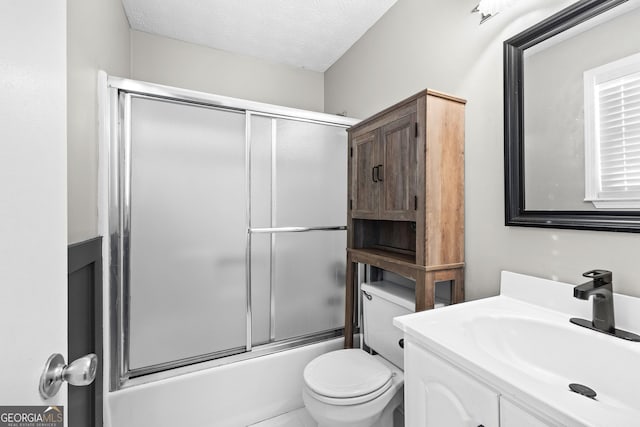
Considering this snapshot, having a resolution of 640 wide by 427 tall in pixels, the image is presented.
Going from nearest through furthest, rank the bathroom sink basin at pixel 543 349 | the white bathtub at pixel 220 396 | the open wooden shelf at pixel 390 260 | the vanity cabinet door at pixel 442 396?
→ the bathroom sink basin at pixel 543 349
the vanity cabinet door at pixel 442 396
the open wooden shelf at pixel 390 260
the white bathtub at pixel 220 396

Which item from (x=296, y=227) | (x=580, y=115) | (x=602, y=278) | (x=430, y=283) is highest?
(x=580, y=115)

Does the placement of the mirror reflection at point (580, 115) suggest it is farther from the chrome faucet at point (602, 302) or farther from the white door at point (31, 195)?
the white door at point (31, 195)

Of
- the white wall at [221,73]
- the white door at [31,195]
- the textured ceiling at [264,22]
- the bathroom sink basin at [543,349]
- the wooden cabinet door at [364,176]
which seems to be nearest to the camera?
the white door at [31,195]

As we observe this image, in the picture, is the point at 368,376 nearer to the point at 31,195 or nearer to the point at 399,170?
the point at 399,170

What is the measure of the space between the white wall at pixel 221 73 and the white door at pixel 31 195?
185 centimetres

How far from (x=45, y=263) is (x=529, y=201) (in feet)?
4.77

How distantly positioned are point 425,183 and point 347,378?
1.00 m

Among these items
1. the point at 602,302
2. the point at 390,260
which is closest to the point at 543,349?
the point at 602,302

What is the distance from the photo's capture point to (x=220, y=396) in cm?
166

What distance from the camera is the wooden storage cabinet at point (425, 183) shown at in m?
1.28

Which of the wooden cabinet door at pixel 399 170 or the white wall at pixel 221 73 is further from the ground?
the white wall at pixel 221 73

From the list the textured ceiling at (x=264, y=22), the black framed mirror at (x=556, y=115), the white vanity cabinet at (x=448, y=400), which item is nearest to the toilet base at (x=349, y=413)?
the white vanity cabinet at (x=448, y=400)

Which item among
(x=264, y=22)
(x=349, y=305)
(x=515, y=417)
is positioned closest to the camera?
(x=515, y=417)

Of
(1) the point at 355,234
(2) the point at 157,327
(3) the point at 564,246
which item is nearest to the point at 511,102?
(3) the point at 564,246
